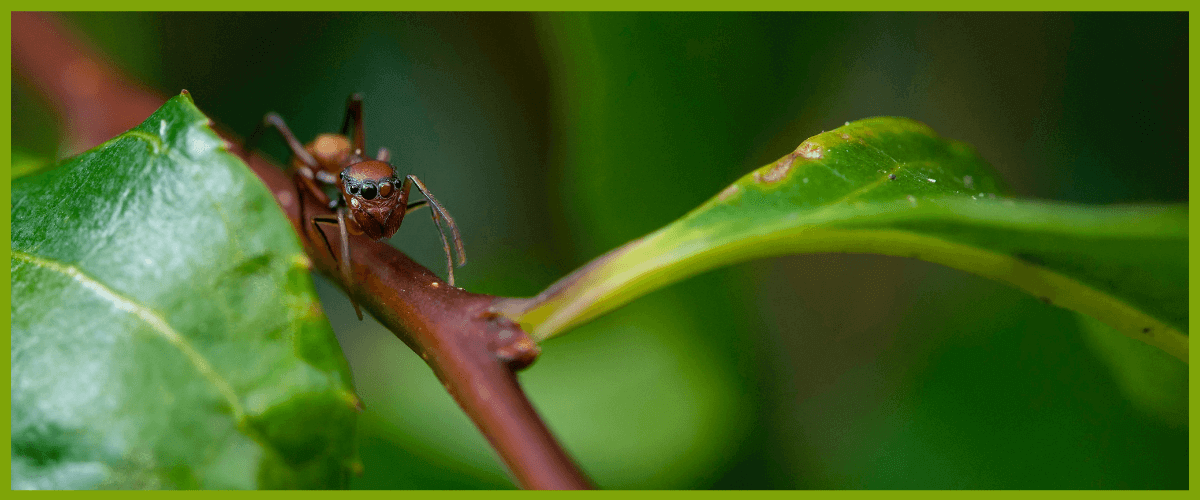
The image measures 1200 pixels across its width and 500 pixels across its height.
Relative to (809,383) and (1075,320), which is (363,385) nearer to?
(809,383)

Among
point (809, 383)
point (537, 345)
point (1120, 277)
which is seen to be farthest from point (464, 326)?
point (809, 383)

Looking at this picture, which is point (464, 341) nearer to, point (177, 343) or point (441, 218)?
point (177, 343)

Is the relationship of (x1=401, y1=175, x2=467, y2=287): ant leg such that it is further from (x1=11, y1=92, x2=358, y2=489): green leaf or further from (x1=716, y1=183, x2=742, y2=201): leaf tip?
(x1=716, y1=183, x2=742, y2=201): leaf tip

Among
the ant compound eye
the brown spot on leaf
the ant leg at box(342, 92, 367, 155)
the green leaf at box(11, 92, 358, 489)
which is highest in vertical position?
the ant leg at box(342, 92, 367, 155)

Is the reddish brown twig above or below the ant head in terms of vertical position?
below

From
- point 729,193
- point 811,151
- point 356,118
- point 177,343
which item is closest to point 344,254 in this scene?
point 177,343

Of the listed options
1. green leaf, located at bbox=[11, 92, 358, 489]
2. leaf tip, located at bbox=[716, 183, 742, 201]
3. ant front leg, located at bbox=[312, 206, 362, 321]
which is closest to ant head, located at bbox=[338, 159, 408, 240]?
ant front leg, located at bbox=[312, 206, 362, 321]
